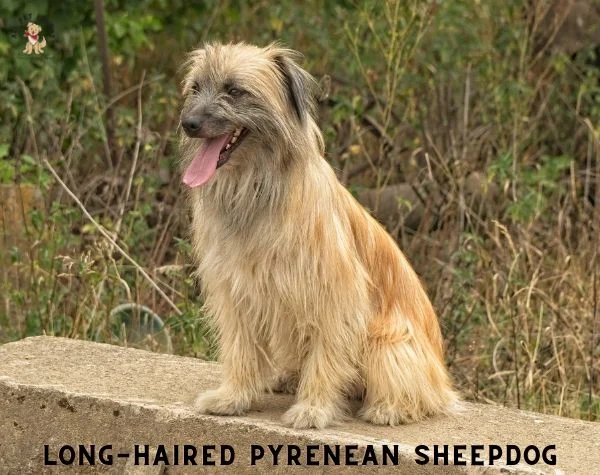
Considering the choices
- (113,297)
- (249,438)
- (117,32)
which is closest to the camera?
(249,438)

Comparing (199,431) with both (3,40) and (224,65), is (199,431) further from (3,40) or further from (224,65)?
(3,40)

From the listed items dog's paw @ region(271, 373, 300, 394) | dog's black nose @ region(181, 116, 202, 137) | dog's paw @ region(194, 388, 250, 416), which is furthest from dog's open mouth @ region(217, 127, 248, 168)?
dog's paw @ region(271, 373, 300, 394)

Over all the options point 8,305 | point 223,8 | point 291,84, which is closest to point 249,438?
point 291,84

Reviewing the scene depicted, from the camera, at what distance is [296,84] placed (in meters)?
4.55

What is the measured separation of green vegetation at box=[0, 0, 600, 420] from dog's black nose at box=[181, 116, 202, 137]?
6.23ft

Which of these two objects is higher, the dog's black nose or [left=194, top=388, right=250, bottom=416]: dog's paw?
the dog's black nose

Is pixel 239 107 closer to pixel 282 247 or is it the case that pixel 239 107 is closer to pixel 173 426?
pixel 282 247

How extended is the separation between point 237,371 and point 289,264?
583 mm

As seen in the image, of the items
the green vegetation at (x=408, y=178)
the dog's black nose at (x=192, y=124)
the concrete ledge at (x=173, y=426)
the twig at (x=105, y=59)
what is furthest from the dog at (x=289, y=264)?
the twig at (x=105, y=59)

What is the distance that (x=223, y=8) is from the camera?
10.9 metres

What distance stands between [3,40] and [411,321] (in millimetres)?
4265

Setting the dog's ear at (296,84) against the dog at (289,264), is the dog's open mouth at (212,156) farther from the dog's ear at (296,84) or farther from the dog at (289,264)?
the dog's ear at (296,84)

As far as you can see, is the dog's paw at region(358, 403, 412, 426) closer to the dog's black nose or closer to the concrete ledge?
the concrete ledge

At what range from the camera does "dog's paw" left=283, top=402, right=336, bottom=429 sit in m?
4.73
